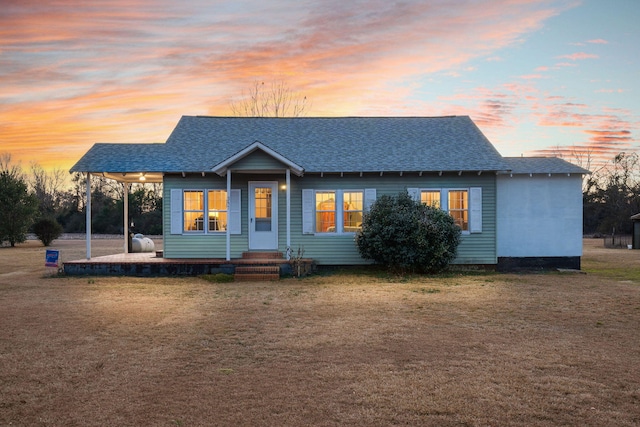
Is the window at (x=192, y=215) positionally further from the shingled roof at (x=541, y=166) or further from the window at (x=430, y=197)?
the shingled roof at (x=541, y=166)

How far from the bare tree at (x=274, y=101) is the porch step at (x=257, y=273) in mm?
25030

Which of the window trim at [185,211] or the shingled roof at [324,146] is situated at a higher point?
the shingled roof at [324,146]

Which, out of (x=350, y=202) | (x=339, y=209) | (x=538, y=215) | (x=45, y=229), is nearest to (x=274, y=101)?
(x=45, y=229)

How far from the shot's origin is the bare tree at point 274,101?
3856cm

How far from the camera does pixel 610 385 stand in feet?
17.2

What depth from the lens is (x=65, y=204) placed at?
58.5 metres

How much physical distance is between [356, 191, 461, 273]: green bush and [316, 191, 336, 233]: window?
1.47m

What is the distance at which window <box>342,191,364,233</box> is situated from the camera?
17328 millimetres

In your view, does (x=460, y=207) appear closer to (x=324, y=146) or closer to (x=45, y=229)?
(x=324, y=146)

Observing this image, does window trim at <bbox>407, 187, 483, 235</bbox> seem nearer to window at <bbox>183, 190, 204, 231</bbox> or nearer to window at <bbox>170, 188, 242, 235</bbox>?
window at <bbox>170, 188, 242, 235</bbox>

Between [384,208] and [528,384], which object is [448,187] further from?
[528,384]

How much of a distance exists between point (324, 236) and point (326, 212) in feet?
2.76

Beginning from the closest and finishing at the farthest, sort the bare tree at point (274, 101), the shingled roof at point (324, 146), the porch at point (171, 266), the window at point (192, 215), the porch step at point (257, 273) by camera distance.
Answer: the porch step at point (257, 273) → the porch at point (171, 266) → the shingled roof at point (324, 146) → the window at point (192, 215) → the bare tree at point (274, 101)

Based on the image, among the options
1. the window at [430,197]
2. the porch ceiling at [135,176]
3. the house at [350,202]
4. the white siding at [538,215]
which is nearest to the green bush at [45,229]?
the porch ceiling at [135,176]
